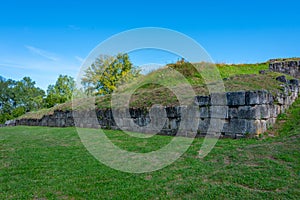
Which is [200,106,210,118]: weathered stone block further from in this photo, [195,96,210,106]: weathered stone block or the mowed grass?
the mowed grass

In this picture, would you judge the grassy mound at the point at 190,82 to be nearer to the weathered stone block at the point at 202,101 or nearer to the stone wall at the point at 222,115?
the stone wall at the point at 222,115

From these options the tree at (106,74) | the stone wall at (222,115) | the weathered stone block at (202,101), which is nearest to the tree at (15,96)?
the tree at (106,74)

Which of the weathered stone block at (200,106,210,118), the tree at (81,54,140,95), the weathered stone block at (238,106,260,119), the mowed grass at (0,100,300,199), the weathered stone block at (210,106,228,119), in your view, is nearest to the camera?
the mowed grass at (0,100,300,199)

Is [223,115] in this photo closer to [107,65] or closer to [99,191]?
[99,191]

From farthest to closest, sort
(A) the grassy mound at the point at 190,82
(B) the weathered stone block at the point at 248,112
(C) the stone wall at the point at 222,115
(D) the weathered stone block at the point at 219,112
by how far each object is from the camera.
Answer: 1. (A) the grassy mound at the point at 190,82
2. (D) the weathered stone block at the point at 219,112
3. (C) the stone wall at the point at 222,115
4. (B) the weathered stone block at the point at 248,112

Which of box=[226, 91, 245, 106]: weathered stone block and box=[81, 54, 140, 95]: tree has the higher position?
box=[81, 54, 140, 95]: tree

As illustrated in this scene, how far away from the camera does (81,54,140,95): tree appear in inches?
1179

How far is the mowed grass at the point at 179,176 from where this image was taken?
3.89 metres

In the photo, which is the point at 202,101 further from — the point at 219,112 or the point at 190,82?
the point at 190,82

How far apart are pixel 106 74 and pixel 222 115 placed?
84.1 feet

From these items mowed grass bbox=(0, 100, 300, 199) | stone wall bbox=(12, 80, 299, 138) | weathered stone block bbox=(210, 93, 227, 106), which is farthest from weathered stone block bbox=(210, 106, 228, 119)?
mowed grass bbox=(0, 100, 300, 199)

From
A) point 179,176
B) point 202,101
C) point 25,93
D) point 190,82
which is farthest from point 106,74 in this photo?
point 25,93

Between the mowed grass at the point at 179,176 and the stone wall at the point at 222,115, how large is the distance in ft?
3.27

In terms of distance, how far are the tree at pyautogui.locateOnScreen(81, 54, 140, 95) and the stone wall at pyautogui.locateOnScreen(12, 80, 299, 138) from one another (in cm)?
1861
